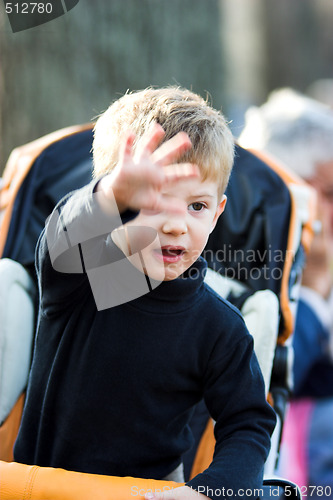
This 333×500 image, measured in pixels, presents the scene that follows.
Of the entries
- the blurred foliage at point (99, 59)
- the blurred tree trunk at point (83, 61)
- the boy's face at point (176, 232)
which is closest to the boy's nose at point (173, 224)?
the boy's face at point (176, 232)

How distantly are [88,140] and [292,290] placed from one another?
2.52 feet

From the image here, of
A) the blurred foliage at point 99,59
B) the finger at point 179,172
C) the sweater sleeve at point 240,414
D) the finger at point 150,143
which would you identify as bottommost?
the sweater sleeve at point 240,414

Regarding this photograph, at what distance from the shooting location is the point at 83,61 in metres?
3.11

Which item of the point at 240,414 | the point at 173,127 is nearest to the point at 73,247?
the point at 173,127

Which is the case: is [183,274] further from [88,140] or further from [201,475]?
[88,140]

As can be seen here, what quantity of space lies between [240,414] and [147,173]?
56 cm

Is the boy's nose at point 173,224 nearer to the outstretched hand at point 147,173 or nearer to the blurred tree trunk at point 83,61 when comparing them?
the outstretched hand at point 147,173

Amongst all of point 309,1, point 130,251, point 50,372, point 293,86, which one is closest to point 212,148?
point 130,251

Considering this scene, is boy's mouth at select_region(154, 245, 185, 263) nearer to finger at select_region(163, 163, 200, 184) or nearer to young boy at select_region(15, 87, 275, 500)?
young boy at select_region(15, 87, 275, 500)

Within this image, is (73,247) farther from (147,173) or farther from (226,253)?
(226,253)

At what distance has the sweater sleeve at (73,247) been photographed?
1030 mm

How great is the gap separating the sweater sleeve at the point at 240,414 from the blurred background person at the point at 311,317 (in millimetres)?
1298

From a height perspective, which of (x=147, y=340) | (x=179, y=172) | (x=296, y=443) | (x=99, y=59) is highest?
(x=179, y=172)

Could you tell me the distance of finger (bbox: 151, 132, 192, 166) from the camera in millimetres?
1021
